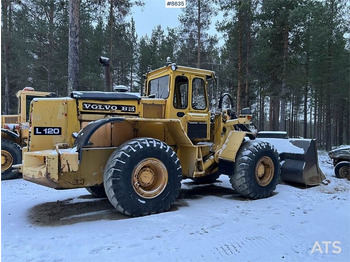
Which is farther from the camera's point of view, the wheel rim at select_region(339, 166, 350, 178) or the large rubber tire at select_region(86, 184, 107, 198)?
the wheel rim at select_region(339, 166, 350, 178)

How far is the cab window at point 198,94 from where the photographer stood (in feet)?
20.1

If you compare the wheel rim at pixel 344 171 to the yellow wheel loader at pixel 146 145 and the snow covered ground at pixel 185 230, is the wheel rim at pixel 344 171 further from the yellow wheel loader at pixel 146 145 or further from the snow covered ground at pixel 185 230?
the snow covered ground at pixel 185 230

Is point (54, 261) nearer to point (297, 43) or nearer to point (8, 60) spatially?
point (297, 43)

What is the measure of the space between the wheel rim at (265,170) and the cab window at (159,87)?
7.91 ft

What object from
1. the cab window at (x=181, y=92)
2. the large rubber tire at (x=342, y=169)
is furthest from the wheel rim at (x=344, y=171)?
the cab window at (x=181, y=92)

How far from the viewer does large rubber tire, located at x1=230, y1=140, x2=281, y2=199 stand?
5.88 m

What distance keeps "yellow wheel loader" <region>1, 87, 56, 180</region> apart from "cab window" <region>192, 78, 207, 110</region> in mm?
4298

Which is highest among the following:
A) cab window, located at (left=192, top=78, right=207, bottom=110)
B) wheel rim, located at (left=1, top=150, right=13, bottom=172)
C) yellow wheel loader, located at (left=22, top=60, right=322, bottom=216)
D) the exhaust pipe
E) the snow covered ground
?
the exhaust pipe

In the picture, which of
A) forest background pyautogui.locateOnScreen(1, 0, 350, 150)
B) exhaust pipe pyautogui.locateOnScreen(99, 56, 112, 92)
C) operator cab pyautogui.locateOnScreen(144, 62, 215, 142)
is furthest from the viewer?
forest background pyautogui.locateOnScreen(1, 0, 350, 150)

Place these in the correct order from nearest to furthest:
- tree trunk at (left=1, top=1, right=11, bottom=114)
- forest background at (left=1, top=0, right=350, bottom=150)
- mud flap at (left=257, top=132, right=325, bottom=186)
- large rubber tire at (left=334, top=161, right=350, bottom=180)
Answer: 1. mud flap at (left=257, top=132, right=325, bottom=186)
2. large rubber tire at (left=334, top=161, right=350, bottom=180)
3. forest background at (left=1, top=0, right=350, bottom=150)
4. tree trunk at (left=1, top=1, right=11, bottom=114)

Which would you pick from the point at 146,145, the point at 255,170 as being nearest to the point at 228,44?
the point at 255,170

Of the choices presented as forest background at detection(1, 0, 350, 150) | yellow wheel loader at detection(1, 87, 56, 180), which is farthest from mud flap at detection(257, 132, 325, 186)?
forest background at detection(1, 0, 350, 150)

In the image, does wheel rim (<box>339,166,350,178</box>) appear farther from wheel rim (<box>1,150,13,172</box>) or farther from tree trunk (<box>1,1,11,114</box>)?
tree trunk (<box>1,1,11,114</box>)

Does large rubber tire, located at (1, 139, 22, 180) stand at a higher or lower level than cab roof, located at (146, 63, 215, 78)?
lower
